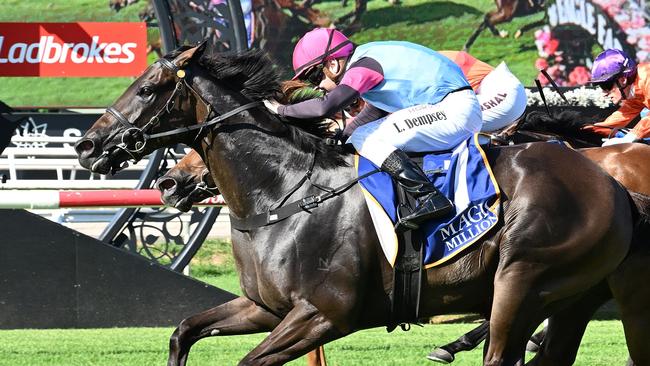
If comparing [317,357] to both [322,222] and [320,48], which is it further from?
[320,48]

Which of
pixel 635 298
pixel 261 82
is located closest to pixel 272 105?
pixel 261 82

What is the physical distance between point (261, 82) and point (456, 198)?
3.32ft

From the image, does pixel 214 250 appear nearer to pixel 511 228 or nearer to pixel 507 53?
pixel 507 53

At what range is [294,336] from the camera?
4395 millimetres

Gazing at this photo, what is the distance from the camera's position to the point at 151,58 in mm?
15312

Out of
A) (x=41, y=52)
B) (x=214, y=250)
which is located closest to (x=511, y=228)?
(x=41, y=52)

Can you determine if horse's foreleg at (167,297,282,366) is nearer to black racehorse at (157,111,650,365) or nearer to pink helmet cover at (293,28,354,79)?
black racehorse at (157,111,650,365)

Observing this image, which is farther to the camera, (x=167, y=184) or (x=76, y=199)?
(x=76, y=199)

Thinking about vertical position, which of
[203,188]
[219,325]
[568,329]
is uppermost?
[203,188]

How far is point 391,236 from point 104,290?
13.5 feet

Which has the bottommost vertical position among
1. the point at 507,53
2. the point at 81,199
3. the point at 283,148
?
the point at 507,53

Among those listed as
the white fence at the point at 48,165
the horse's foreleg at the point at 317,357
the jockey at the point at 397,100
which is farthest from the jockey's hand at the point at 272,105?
the white fence at the point at 48,165

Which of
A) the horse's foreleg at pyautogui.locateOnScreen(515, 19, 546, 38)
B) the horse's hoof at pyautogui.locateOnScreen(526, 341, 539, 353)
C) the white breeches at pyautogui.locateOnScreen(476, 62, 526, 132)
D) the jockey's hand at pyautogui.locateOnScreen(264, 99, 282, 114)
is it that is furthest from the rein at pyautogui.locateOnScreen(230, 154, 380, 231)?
the horse's foreleg at pyautogui.locateOnScreen(515, 19, 546, 38)

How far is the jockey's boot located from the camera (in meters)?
4.50
